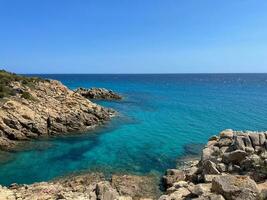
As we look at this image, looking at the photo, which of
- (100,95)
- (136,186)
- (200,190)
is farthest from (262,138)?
(100,95)

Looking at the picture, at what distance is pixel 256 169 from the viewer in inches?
1022

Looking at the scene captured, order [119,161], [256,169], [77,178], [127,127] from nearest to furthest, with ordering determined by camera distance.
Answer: [256,169]
[77,178]
[119,161]
[127,127]

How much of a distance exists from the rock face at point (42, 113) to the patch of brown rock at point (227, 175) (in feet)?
76.7

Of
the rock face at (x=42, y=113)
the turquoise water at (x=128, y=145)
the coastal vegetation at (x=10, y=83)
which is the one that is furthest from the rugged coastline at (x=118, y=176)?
the turquoise water at (x=128, y=145)

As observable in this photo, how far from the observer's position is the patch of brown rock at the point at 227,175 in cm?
1952

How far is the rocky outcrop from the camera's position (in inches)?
1011

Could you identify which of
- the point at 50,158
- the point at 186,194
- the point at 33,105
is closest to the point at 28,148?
the point at 50,158

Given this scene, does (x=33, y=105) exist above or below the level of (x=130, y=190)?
above

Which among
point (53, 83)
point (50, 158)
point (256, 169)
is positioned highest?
point (53, 83)

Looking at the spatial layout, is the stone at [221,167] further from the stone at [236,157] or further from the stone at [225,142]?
the stone at [225,142]

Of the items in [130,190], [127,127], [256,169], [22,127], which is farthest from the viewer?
[127,127]

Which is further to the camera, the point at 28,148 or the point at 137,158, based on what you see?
the point at 28,148

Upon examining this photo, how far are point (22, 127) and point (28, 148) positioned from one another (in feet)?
19.3

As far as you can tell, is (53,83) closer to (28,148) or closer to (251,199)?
(28,148)
